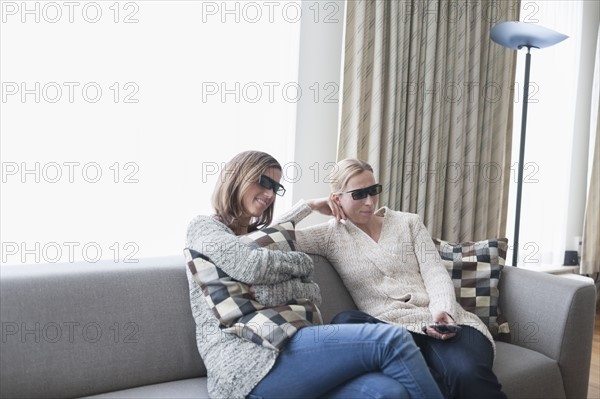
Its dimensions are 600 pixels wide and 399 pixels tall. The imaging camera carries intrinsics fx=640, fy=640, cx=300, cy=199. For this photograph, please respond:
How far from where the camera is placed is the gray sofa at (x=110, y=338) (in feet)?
5.83

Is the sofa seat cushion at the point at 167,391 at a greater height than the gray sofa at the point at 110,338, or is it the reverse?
the gray sofa at the point at 110,338

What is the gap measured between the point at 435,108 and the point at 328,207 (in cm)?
135

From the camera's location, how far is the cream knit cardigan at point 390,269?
2.26 metres

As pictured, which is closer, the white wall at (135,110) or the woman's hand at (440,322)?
the woman's hand at (440,322)

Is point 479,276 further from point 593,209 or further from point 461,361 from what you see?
point 593,209

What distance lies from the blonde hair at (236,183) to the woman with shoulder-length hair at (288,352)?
101 mm

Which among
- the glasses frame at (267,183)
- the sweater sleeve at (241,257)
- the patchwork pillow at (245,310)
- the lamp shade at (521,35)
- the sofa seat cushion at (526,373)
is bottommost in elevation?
the sofa seat cushion at (526,373)

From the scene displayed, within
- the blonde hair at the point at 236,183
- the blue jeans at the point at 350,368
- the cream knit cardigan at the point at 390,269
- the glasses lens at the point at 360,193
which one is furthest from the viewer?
the glasses lens at the point at 360,193

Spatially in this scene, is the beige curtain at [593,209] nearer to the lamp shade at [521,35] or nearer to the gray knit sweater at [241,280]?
the lamp shade at [521,35]

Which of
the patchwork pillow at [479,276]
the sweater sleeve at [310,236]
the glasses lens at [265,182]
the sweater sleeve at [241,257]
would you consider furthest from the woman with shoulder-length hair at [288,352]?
the patchwork pillow at [479,276]

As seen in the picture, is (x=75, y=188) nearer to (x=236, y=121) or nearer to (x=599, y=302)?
(x=236, y=121)

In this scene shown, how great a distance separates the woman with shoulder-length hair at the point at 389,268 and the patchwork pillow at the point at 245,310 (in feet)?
0.96

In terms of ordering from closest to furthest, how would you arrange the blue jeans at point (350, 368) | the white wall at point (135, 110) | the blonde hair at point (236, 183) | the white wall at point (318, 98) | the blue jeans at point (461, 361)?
the blue jeans at point (350, 368), the blue jeans at point (461, 361), the blonde hair at point (236, 183), the white wall at point (135, 110), the white wall at point (318, 98)

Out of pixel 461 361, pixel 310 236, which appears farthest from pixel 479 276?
pixel 310 236
